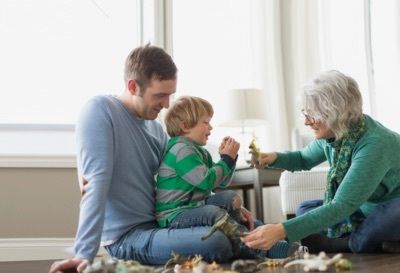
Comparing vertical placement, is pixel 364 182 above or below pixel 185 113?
below

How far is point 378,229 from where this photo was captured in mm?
2125

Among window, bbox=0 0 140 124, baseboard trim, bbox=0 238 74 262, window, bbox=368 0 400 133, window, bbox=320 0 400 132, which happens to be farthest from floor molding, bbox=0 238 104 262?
window, bbox=368 0 400 133

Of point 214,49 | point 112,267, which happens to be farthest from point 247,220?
point 214,49

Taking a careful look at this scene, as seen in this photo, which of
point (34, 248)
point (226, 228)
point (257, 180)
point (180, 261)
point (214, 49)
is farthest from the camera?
point (214, 49)

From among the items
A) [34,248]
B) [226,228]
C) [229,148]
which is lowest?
[34,248]

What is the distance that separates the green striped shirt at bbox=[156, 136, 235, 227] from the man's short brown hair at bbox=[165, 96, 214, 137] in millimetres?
66

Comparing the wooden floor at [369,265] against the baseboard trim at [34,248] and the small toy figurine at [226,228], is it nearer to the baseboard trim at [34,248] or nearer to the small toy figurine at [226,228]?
the small toy figurine at [226,228]

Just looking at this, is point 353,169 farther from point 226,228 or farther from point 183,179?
point 183,179

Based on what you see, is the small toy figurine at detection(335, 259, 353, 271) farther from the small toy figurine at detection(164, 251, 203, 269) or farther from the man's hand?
the man's hand

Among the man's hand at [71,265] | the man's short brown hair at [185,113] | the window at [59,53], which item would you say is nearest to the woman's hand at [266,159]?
the man's short brown hair at [185,113]

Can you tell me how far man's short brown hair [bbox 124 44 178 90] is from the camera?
1.99 m

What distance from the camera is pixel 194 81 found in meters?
4.13

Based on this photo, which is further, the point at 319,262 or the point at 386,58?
the point at 386,58

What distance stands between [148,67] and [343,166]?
30.2 inches
